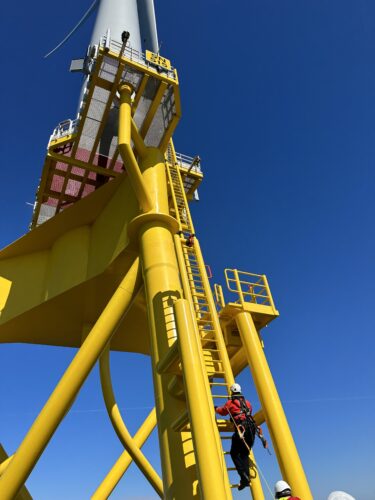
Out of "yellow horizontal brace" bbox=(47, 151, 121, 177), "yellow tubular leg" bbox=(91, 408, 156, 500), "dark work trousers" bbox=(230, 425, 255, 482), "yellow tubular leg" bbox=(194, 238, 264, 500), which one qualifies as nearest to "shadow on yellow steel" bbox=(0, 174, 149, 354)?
"yellow horizontal brace" bbox=(47, 151, 121, 177)

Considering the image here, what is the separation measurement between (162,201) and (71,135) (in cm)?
414

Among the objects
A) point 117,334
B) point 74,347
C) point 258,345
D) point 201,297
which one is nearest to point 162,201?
point 201,297

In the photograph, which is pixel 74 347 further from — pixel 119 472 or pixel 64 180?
pixel 64 180

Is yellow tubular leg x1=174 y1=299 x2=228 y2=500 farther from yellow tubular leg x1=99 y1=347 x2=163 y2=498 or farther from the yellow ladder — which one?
yellow tubular leg x1=99 y1=347 x2=163 y2=498

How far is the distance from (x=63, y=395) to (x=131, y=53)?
8474 millimetres

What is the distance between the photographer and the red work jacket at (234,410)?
16.2 ft

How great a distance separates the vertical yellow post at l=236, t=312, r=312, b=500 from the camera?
656 cm

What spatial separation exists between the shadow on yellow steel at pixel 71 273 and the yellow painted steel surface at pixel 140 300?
0.15ft

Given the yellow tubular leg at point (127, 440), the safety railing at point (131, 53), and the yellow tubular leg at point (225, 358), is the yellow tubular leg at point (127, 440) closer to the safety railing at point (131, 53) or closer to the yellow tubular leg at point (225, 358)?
the yellow tubular leg at point (225, 358)

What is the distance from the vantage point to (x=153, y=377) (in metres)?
6.90

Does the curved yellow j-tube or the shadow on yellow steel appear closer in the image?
the curved yellow j-tube

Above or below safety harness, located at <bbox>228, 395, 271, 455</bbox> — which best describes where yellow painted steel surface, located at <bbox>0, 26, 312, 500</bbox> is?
above

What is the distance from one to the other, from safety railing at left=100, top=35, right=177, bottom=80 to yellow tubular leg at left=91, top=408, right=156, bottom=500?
9.74m

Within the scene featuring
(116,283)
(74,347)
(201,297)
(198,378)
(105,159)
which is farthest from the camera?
(74,347)
